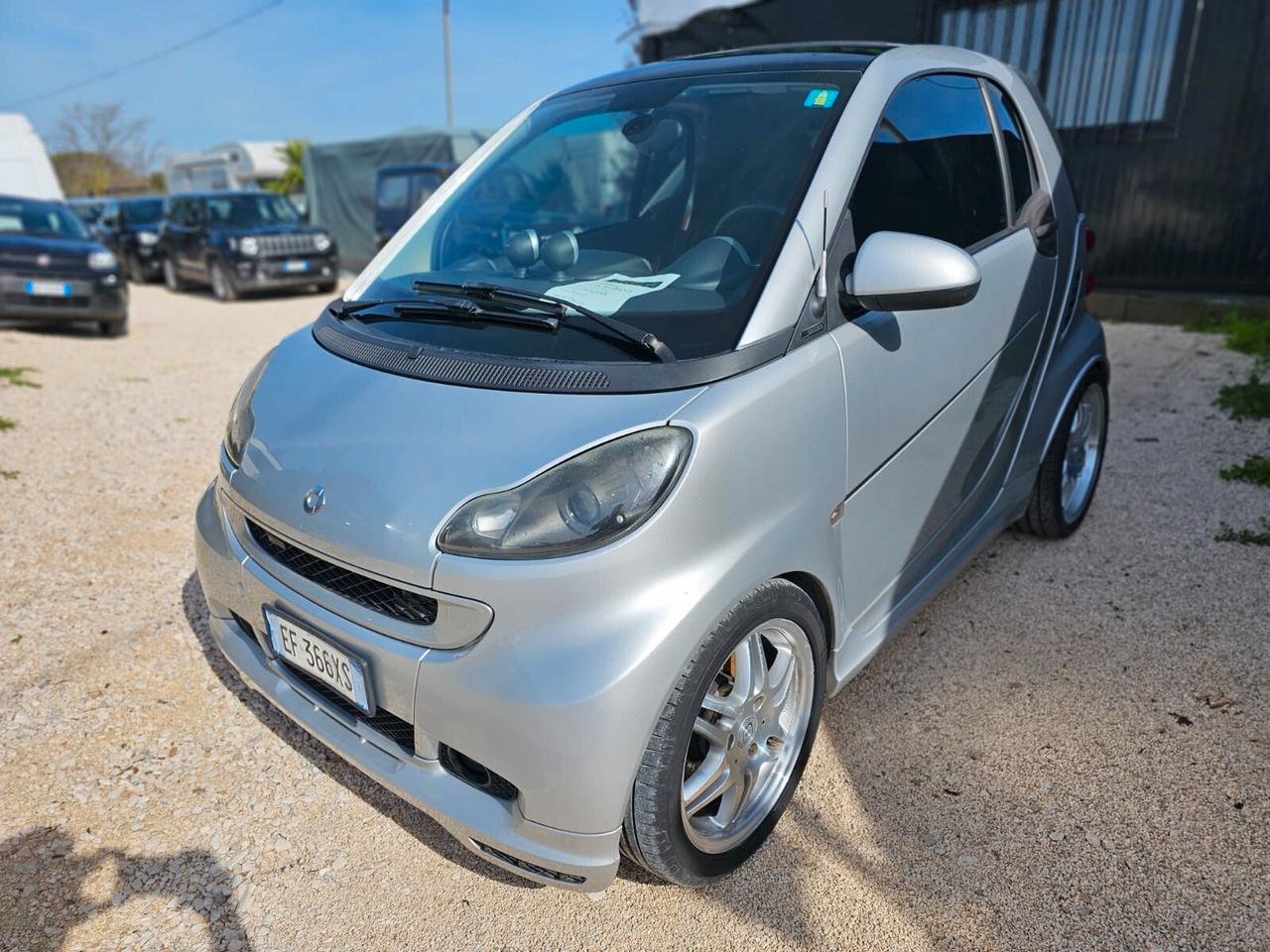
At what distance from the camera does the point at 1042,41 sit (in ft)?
26.6

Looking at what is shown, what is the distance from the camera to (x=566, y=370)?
188cm

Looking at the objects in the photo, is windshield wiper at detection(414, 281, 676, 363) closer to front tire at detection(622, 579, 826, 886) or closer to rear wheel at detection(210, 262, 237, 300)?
front tire at detection(622, 579, 826, 886)

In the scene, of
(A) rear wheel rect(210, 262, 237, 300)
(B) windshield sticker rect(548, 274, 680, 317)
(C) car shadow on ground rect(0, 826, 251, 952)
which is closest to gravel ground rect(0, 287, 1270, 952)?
(C) car shadow on ground rect(0, 826, 251, 952)

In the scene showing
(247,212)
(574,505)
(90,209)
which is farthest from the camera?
(90,209)

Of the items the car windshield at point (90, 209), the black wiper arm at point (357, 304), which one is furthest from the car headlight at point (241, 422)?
the car windshield at point (90, 209)

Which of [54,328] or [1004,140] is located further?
[54,328]

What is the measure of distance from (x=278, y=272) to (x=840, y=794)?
12.3m

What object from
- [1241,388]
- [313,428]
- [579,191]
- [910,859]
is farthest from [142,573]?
[1241,388]

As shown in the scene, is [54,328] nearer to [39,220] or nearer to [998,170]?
[39,220]

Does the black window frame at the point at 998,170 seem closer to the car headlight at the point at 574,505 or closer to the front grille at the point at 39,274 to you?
the car headlight at the point at 574,505

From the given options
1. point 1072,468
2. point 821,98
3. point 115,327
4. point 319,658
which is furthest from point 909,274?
point 115,327

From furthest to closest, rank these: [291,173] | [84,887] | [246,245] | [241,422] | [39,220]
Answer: [291,173]
[246,245]
[39,220]
[241,422]
[84,887]

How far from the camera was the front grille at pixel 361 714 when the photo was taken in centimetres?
184

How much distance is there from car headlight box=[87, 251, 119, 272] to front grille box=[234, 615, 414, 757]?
864 centimetres
